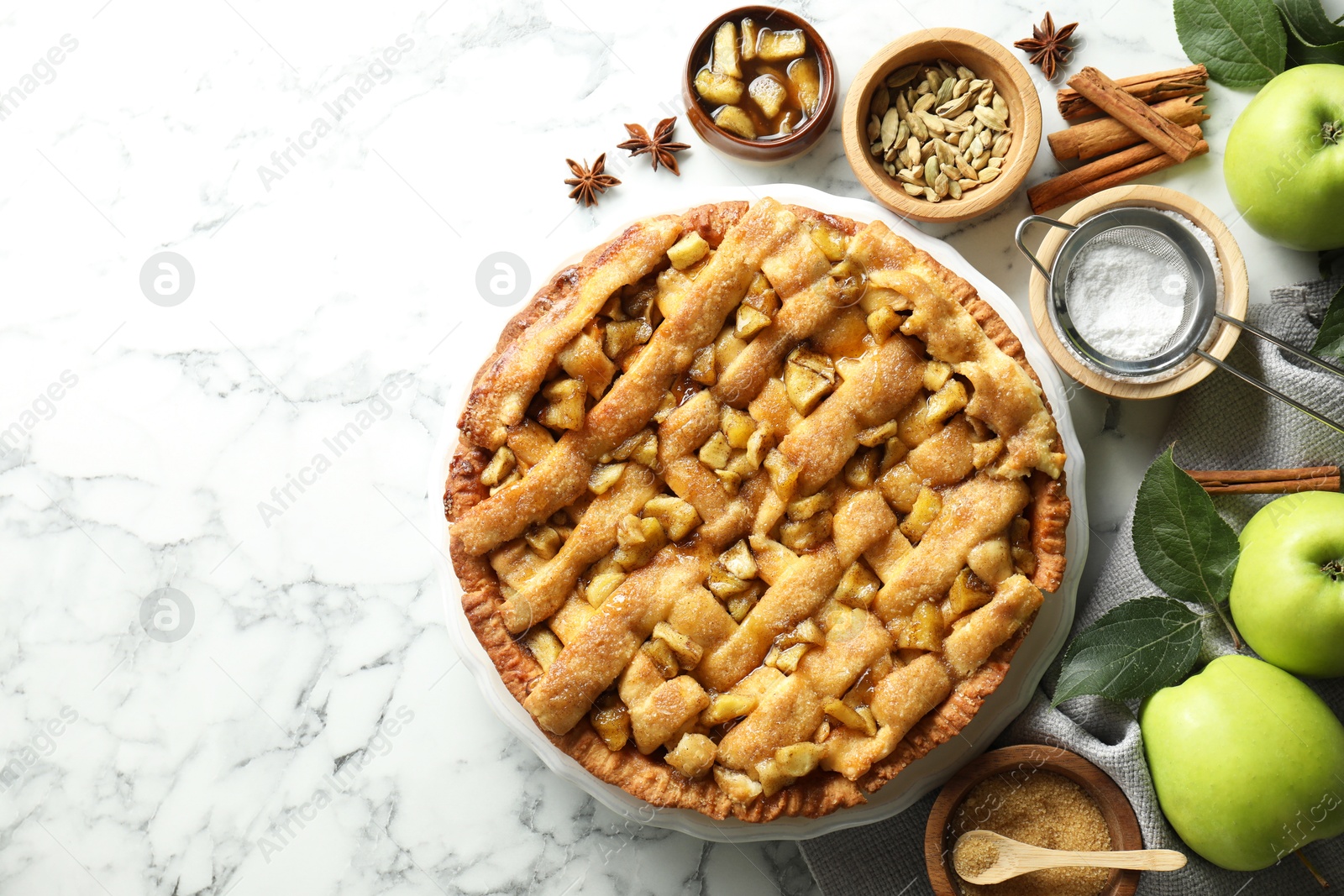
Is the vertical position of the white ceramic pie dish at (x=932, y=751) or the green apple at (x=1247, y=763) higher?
the white ceramic pie dish at (x=932, y=751)

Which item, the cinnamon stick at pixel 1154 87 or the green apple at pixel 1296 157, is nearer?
the green apple at pixel 1296 157

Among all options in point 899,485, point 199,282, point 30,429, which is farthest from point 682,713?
point 30,429

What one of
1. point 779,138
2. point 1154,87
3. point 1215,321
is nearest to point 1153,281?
point 1215,321

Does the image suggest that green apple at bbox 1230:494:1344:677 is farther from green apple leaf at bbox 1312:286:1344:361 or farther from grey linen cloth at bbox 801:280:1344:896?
green apple leaf at bbox 1312:286:1344:361

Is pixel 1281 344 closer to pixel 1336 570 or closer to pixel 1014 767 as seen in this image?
pixel 1336 570

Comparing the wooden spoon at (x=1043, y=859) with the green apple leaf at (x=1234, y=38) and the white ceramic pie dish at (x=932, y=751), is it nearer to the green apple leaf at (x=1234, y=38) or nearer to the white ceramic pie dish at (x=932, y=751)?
the white ceramic pie dish at (x=932, y=751)

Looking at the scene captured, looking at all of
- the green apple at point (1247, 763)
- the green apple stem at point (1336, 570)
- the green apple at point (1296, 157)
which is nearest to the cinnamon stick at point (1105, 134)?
the green apple at point (1296, 157)

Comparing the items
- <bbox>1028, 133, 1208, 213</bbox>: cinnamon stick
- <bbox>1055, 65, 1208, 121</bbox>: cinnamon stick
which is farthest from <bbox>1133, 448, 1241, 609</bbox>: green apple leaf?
<bbox>1055, 65, 1208, 121</bbox>: cinnamon stick

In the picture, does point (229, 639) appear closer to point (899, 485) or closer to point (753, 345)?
point (753, 345)
